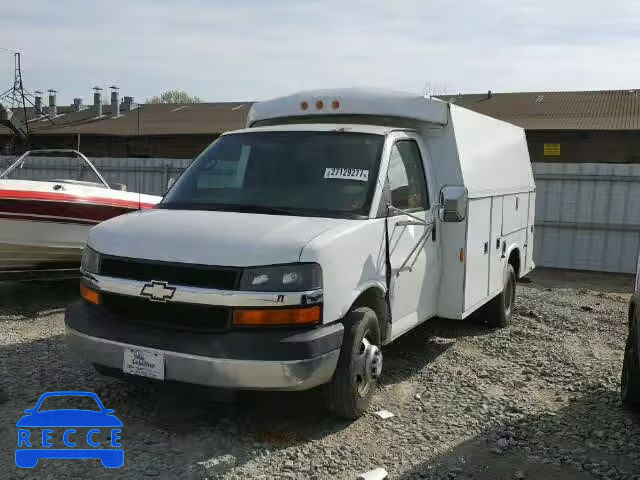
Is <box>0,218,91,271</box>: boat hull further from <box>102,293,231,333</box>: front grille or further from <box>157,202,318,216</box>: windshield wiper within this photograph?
<box>102,293,231,333</box>: front grille

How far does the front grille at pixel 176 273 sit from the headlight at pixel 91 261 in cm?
13

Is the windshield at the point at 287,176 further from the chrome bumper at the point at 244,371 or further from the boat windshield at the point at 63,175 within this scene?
the boat windshield at the point at 63,175

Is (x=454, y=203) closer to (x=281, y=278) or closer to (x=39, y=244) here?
(x=281, y=278)

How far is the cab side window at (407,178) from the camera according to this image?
5.09 m

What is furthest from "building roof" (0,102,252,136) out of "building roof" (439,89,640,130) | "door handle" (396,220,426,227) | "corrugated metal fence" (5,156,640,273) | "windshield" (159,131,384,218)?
"door handle" (396,220,426,227)

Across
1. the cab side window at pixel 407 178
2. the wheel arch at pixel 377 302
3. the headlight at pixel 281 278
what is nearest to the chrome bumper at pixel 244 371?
the headlight at pixel 281 278

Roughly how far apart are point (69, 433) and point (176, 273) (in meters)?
1.32

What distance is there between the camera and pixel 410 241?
521 centimetres

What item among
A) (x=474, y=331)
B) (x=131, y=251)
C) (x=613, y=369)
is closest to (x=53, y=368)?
(x=131, y=251)

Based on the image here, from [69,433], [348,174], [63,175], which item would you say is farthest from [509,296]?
[63,175]

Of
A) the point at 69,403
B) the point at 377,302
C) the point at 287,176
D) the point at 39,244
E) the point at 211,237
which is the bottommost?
the point at 69,403

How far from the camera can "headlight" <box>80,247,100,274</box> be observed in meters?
4.39

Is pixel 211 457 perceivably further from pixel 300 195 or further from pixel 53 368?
pixel 53 368

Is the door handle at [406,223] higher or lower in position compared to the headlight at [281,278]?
higher
